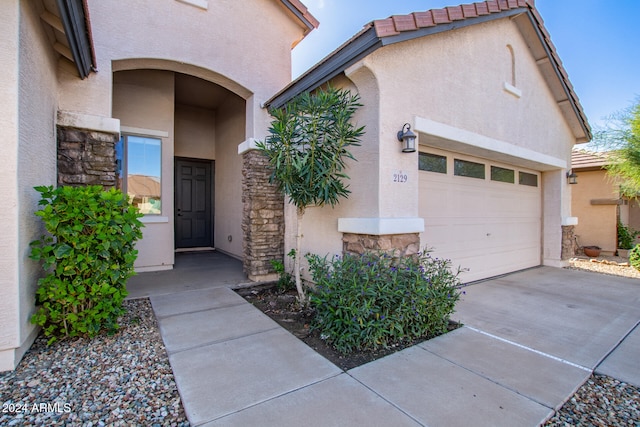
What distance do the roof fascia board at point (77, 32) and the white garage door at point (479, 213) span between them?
484 centimetres

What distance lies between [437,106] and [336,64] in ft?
5.81

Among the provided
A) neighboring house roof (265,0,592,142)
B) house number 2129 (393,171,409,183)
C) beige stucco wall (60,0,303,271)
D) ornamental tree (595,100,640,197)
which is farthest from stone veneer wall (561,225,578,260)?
beige stucco wall (60,0,303,271)

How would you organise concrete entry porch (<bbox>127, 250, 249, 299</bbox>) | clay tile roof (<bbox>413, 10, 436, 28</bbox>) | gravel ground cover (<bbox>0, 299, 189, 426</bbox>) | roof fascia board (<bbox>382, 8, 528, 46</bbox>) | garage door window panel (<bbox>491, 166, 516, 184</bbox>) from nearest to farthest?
1. gravel ground cover (<bbox>0, 299, 189, 426</bbox>)
2. roof fascia board (<bbox>382, 8, 528, 46</bbox>)
3. clay tile roof (<bbox>413, 10, 436, 28</bbox>)
4. concrete entry porch (<bbox>127, 250, 249, 299</bbox>)
5. garage door window panel (<bbox>491, 166, 516, 184</bbox>)

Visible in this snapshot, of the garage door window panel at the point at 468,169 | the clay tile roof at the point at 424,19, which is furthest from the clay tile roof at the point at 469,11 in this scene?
the garage door window panel at the point at 468,169

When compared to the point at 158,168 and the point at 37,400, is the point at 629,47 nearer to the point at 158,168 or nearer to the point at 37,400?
the point at 158,168

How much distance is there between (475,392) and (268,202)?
4325 mm

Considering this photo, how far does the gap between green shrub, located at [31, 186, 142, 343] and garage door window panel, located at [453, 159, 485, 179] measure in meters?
5.39

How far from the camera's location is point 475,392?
250cm

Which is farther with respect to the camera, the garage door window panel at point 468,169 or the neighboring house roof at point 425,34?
the garage door window panel at point 468,169

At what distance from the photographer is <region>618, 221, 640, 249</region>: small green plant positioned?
34.1ft

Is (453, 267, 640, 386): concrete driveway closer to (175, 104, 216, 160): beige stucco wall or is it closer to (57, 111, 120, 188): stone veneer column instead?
(57, 111, 120, 188): stone veneer column

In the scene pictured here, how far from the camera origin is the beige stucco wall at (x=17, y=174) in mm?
2619

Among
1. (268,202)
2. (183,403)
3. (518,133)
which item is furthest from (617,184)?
(183,403)

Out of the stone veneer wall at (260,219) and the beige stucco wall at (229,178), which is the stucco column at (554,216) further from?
the beige stucco wall at (229,178)
